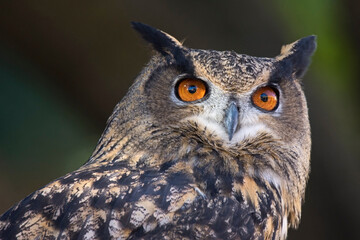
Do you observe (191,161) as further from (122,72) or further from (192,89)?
(122,72)

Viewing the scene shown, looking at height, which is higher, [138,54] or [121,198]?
[138,54]

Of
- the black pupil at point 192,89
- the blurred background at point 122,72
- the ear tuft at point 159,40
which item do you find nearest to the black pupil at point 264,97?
the black pupil at point 192,89

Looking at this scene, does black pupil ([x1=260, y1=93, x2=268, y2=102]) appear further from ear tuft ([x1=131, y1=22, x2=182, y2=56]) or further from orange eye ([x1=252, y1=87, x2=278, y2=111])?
ear tuft ([x1=131, y1=22, x2=182, y2=56])

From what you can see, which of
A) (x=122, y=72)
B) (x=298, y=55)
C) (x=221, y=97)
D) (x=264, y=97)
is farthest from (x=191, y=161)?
(x=122, y=72)

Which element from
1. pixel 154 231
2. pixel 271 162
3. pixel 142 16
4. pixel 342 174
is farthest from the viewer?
pixel 342 174

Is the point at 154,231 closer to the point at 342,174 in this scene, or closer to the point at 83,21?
the point at 83,21

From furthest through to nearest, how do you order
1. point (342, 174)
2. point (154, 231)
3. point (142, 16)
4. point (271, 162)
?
point (342, 174) < point (142, 16) < point (271, 162) < point (154, 231)

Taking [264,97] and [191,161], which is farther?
[264,97]

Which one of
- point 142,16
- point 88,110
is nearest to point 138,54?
point 142,16
